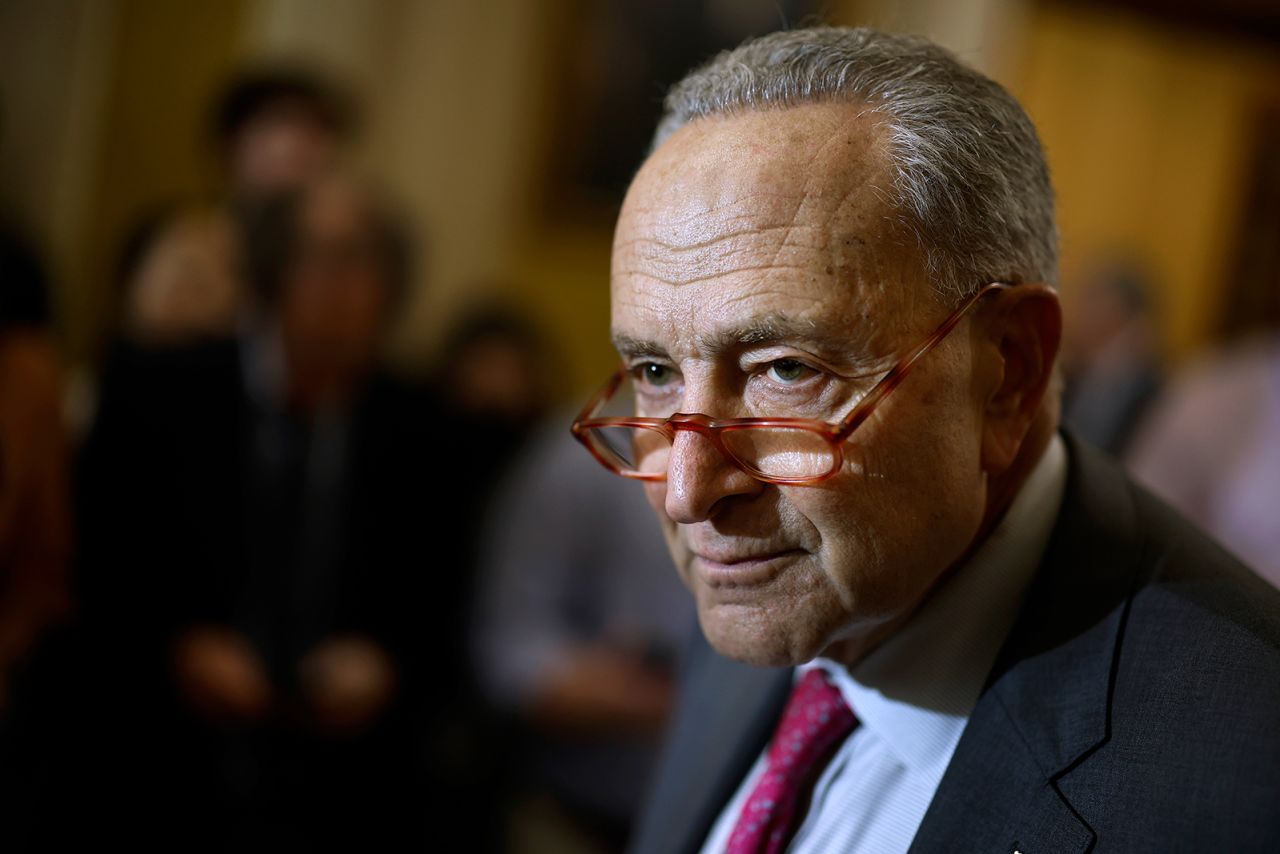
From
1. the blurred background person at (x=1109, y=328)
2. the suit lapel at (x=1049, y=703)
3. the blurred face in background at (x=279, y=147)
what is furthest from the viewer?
the blurred background person at (x=1109, y=328)

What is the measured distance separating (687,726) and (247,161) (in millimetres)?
2749

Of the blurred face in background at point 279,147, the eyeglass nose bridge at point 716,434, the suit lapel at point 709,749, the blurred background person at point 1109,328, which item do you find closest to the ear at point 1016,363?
the eyeglass nose bridge at point 716,434

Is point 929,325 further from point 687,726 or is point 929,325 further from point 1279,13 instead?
point 1279,13

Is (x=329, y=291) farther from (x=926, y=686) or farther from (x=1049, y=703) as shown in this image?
(x=1049, y=703)

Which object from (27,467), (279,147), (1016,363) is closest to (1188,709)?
(1016,363)

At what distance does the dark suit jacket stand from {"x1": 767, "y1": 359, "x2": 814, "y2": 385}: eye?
39 cm

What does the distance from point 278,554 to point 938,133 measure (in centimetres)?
221

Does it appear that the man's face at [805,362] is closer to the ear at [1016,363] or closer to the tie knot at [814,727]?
the ear at [1016,363]

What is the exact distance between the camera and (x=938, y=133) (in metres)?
1.21

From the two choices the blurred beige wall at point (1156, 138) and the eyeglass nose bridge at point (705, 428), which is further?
the blurred beige wall at point (1156, 138)

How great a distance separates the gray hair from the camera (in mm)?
1199

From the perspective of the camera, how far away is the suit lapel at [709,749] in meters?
1.58

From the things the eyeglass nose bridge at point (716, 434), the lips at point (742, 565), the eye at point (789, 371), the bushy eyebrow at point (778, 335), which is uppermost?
the bushy eyebrow at point (778, 335)

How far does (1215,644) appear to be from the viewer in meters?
1.12
